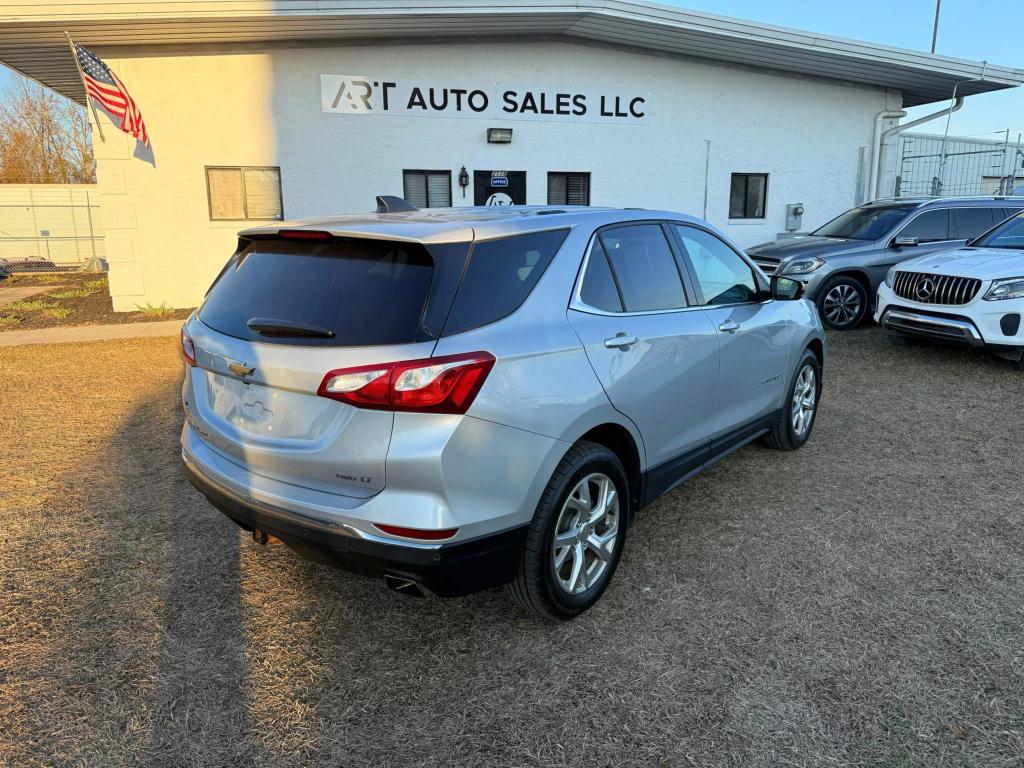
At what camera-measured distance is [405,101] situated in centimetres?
1247

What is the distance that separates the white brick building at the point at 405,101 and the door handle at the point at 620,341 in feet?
31.8

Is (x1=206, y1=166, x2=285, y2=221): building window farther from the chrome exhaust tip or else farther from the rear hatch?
the chrome exhaust tip

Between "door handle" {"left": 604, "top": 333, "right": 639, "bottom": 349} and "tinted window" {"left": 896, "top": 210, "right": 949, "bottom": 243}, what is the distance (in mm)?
8619

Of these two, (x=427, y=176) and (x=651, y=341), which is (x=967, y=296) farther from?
(x=427, y=176)

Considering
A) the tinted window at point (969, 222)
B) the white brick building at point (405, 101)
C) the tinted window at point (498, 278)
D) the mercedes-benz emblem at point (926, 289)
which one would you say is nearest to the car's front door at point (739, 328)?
the tinted window at point (498, 278)

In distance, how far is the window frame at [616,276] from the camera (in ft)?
10.2

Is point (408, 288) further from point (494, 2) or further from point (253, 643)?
point (494, 2)

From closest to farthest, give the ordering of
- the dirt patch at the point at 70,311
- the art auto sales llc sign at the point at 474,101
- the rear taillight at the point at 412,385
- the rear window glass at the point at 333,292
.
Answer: the rear taillight at the point at 412,385 → the rear window glass at the point at 333,292 → the dirt patch at the point at 70,311 → the art auto sales llc sign at the point at 474,101

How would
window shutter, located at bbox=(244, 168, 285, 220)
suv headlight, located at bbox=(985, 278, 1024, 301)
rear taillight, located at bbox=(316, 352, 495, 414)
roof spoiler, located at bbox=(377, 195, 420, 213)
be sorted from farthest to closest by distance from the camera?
window shutter, located at bbox=(244, 168, 285, 220), suv headlight, located at bbox=(985, 278, 1024, 301), roof spoiler, located at bbox=(377, 195, 420, 213), rear taillight, located at bbox=(316, 352, 495, 414)

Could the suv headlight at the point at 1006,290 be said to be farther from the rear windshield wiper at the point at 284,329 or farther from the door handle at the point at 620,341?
the rear windshield wiper at the point at 284,329

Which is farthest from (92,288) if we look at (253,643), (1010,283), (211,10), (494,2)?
(1010,283)

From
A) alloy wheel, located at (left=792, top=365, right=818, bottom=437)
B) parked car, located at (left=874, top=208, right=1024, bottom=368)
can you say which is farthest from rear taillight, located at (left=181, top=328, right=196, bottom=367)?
parked car, located at (left=874, top=208, right=1024, bottom=368)

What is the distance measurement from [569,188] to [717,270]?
9.94 metres

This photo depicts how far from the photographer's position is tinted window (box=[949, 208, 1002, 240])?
10352 millimetres
